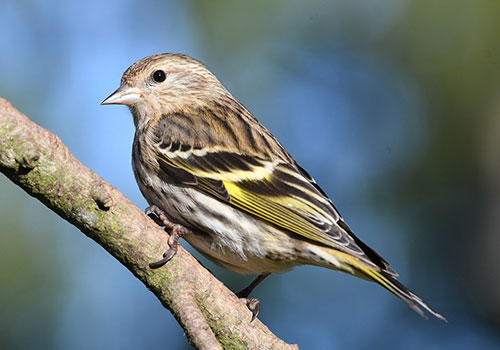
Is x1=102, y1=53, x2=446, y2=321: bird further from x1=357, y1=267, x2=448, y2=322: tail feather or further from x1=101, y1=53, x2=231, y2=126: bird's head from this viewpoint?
x1=101, y1=53, x2=231, y2=126: bird's head

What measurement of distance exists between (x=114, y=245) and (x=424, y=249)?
180 inches

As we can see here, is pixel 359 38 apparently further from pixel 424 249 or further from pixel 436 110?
pixel 424 249

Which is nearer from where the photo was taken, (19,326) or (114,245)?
(114,245)

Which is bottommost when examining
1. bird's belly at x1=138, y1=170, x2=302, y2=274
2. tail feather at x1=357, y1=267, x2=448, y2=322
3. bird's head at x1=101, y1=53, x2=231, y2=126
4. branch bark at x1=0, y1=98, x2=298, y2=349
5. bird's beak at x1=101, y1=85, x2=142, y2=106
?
branch bark at x1=0, y1=98, x2=298, y2=349

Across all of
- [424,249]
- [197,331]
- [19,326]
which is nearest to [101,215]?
[197,331]

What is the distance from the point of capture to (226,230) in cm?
372

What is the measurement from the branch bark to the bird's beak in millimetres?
1758

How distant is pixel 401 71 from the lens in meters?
7.43

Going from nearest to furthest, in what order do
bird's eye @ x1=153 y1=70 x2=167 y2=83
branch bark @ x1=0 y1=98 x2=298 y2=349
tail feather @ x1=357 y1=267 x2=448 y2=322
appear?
branch bark @ x1=0 y1=98 x2=298 y2=349, tail feather @ x1=357 y1=267 x2=448 y2=322, bird's eye @ x1=153 y1=70 x2=167 y2=83

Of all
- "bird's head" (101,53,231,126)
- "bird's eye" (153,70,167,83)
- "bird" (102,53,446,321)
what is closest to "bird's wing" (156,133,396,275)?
"bird" (102,53,446,321)

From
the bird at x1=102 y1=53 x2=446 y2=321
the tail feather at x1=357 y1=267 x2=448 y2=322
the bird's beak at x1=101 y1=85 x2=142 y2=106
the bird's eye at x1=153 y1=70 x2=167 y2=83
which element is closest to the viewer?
the tail feather at x1=357 y1=267 x2=448 y2=322

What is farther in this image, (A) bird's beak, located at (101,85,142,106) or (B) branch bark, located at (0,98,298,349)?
(A) bird's beak, located at (101,85,142,106)

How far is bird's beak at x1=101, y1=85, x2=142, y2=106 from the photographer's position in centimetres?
455

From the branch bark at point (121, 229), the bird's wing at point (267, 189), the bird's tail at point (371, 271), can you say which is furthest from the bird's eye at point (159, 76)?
the branch bark at point (121, 229)
